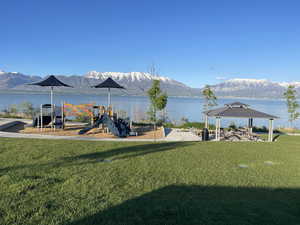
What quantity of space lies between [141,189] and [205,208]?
1159mm

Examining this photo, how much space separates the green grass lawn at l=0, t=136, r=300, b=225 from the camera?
110 inches

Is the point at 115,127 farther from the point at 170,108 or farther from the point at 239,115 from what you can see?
the point at 170,108

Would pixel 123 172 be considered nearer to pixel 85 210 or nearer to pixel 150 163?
pixel 150 163

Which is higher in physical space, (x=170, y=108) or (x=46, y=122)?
(x=46, y=122)

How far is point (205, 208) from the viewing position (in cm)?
311

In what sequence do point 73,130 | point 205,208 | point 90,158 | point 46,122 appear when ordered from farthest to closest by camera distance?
1. point 73,130
2. point 46,122
3. point 90,158
4. point 205,208

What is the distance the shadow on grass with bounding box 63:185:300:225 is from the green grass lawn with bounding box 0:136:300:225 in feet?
0.04

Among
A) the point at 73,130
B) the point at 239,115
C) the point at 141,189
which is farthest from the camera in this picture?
the point at 73,130

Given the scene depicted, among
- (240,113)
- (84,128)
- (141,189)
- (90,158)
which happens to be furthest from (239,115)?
(141,189)

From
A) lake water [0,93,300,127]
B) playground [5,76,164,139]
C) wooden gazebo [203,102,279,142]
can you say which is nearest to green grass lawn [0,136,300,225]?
playground [5,76,164,139]

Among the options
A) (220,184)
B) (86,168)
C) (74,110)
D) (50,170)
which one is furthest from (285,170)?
(74,110)

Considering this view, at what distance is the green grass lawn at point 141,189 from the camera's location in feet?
9.20

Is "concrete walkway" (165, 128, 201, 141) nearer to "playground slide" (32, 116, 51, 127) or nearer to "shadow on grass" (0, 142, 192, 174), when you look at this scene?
"shadow on grass" (0, 142, 192, 174)

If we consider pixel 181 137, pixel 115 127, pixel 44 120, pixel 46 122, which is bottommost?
pixel 181 137
